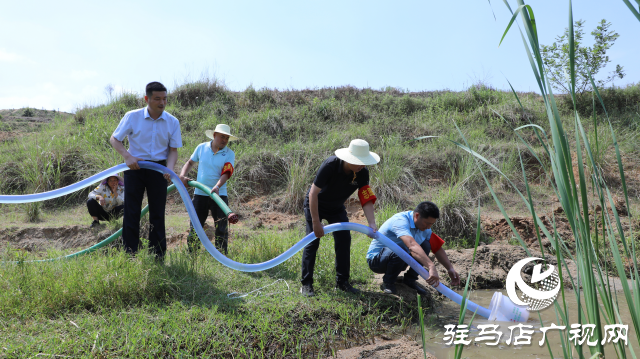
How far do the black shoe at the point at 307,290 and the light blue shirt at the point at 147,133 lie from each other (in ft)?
6.64

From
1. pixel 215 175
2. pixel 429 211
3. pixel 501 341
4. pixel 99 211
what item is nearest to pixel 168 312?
pixel 215 175

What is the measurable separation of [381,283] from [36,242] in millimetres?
5194

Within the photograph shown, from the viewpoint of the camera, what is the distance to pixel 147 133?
413 centimetres

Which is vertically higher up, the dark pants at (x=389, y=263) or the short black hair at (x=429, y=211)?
the short black hair at (x=429, y=211)

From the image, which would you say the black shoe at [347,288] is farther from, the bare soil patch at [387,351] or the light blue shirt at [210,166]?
the light blue shirt at [210,166]

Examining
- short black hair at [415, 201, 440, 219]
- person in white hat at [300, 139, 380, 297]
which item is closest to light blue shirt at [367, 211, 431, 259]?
short black hair at [415, 201, 440, 219]

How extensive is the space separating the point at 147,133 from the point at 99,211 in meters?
2.80

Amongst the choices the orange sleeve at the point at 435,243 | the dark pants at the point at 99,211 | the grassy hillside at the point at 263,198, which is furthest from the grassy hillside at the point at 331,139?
the dark pants at the point at 99,211

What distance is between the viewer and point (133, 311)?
10.9ft

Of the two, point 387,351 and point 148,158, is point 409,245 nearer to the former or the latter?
point 387,351

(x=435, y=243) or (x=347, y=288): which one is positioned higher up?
(x=435, y=243)

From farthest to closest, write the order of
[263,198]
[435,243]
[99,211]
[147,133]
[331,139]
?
1. [331,139]
2. [263,198]
3. [99,211]
4. [435,243]
5. [147,133]

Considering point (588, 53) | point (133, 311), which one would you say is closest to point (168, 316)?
point (133, 311)

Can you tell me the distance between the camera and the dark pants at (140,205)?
4.10 meters
